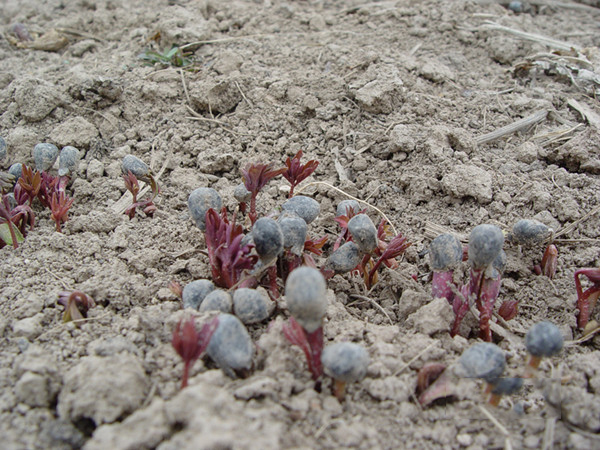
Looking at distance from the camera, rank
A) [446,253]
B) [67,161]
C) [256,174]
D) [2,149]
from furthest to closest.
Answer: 1. [2,149]
2. [67,161]
3. [256,174]
4. [446,253]

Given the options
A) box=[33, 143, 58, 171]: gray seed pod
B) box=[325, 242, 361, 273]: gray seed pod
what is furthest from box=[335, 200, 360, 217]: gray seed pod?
box=[33, 143, 58, 171]: gray seed pod

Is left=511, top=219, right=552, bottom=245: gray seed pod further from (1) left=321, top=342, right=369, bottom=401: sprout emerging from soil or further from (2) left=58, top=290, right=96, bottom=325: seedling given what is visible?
(2) left=58, top=290, right=96, bottom=325: seedling

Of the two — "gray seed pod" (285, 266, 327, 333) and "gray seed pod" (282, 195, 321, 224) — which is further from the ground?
"gray seed pod" (285, 266, 327, 333)

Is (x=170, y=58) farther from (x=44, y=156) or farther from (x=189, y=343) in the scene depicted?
(x=189, y=343)

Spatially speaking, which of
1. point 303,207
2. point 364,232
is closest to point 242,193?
point 303,207

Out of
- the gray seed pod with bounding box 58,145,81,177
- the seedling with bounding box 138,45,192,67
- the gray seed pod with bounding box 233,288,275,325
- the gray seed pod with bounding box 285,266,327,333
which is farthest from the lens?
the seedling with bounding box 138,45,192,67

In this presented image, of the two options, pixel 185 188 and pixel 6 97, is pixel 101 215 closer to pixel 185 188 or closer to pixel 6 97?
pixel 185 188
